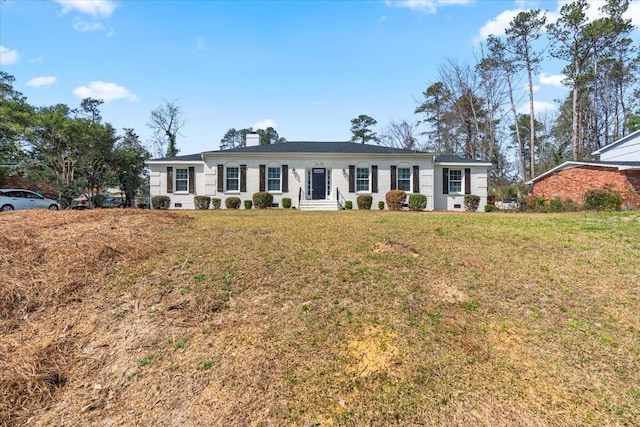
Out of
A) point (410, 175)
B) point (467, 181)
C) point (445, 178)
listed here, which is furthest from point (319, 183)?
point (467, 181)

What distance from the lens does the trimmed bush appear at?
717 inches

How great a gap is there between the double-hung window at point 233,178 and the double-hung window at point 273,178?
1.83m

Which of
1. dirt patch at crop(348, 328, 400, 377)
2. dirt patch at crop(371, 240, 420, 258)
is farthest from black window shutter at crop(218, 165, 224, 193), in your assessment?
Answer: dirt patch at crop(348, 328, 400, 377)

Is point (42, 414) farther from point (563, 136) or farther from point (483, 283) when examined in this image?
point (563, 136)

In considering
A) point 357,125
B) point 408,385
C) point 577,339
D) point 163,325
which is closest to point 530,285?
point 577,339

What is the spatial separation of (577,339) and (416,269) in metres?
1.88

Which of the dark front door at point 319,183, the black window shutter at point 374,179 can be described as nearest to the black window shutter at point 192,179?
the dark front door at point 319,183

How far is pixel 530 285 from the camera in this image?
420 cm

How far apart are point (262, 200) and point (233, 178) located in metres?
2.47

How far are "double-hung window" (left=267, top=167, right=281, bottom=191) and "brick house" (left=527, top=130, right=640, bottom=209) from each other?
1547 cm

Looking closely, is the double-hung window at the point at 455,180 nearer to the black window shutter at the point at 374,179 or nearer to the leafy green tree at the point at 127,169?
the black window shutter at the point at 374,179

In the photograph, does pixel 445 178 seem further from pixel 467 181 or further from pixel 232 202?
pixel 232 202

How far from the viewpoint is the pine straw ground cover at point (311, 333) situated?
2.52m

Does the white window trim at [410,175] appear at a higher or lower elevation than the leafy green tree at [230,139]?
lower
